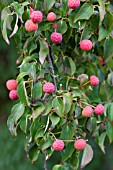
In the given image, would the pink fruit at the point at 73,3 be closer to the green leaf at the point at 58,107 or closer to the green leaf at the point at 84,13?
the green leaf at the point at 84,13

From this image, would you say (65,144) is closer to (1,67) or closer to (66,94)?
(66,94)

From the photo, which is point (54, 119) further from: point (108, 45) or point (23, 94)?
point (108, 45)

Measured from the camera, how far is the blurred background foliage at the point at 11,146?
9.66ft

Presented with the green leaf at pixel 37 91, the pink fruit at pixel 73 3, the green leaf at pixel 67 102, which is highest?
the pink fruit at pixel 73 3

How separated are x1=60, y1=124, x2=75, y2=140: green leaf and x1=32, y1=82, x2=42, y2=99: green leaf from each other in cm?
11

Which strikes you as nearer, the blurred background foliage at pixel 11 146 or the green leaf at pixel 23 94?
the green leaf at pixel 23 94

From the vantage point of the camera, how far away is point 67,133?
125 cm

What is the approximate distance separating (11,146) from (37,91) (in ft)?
5.85

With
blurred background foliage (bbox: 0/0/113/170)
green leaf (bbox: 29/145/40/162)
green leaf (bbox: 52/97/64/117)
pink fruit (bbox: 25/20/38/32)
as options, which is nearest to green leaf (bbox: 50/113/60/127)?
green leaf (bbox: 52/97/64/117)

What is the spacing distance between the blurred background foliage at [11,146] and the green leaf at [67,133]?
5.38 feet

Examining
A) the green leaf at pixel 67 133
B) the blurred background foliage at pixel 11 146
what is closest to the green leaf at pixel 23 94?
the green leaf at pixel 67 133

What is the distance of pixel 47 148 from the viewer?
1246 mm

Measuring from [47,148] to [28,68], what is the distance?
0.22 m

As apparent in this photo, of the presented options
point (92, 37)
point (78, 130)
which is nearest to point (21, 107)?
point (78, 130)
